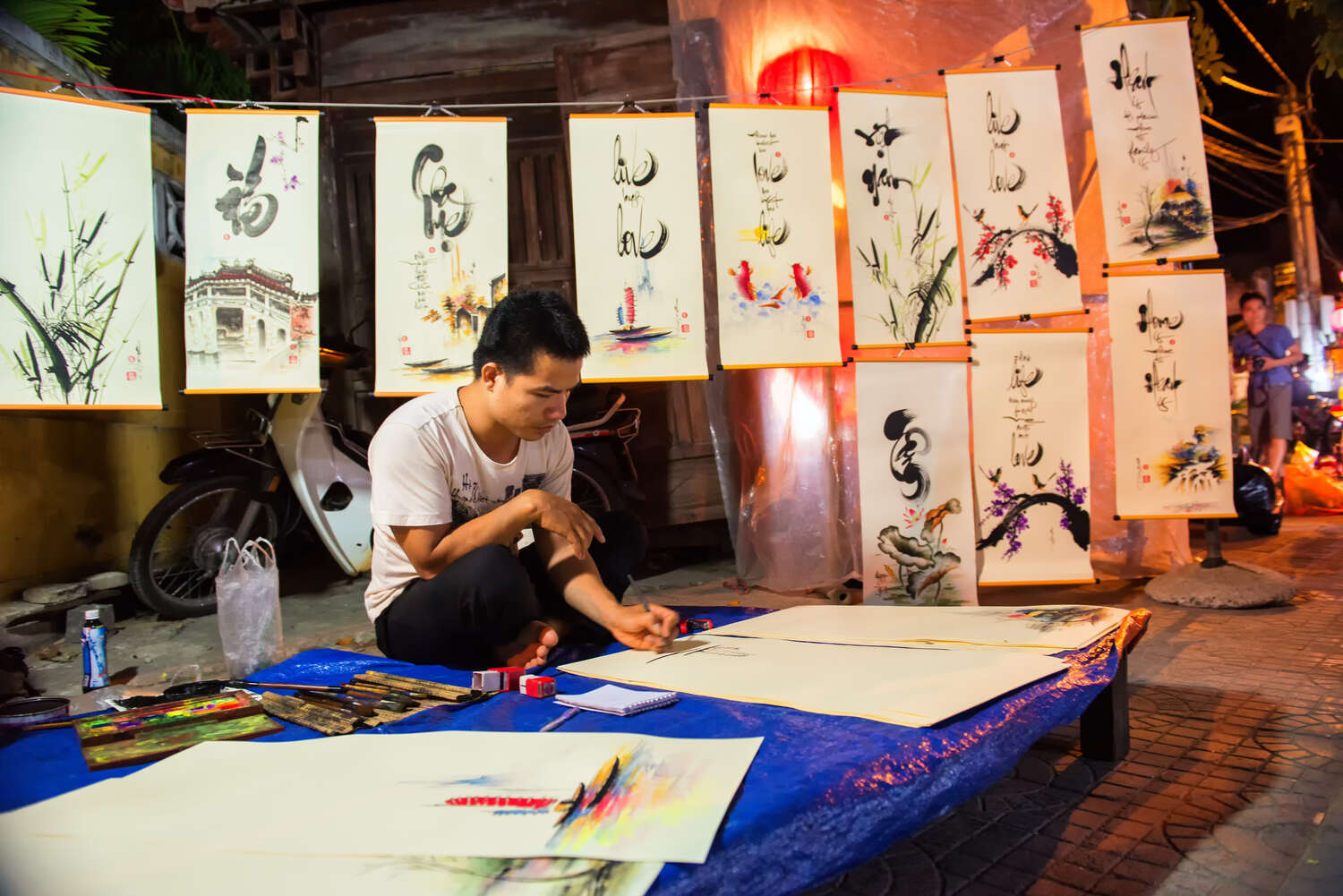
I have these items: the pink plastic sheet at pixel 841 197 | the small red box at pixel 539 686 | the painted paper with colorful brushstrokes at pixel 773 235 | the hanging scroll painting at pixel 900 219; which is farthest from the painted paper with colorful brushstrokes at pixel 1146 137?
the small red box at pixel 539 686

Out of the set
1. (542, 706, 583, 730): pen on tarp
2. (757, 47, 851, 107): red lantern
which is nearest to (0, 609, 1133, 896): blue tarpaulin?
(542, 706, 583, 730): pen on tarp

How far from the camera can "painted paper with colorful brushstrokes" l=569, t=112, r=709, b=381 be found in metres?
2.96

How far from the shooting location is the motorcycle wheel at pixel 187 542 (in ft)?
11.0

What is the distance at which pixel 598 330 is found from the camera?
9.70 feet

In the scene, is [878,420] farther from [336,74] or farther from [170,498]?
[336,74]

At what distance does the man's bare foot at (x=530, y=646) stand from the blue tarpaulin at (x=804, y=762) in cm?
14

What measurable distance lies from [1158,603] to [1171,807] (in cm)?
196

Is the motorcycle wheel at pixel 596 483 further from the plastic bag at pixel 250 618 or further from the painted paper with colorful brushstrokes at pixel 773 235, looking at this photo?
the plastic bag at pixel 250 618

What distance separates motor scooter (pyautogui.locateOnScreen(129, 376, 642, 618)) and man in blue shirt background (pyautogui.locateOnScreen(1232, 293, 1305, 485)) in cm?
452

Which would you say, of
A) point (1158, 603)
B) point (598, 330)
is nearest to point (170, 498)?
point (598, 330)

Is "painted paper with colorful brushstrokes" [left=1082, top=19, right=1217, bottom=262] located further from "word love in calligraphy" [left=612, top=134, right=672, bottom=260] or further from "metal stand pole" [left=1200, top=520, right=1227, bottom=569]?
"word love in calligraphy" [left=612, top=134, right=672, bottom=260]

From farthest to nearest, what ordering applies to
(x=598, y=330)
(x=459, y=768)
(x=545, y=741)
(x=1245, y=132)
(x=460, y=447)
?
(x=1245, y=132), (x=598, y=330), (x=460, y=447), (x=545, y=741), (x=459, y=768)

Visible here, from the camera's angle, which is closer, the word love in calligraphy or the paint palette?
the paint palette

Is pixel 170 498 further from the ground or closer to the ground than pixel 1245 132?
closer to the ground
